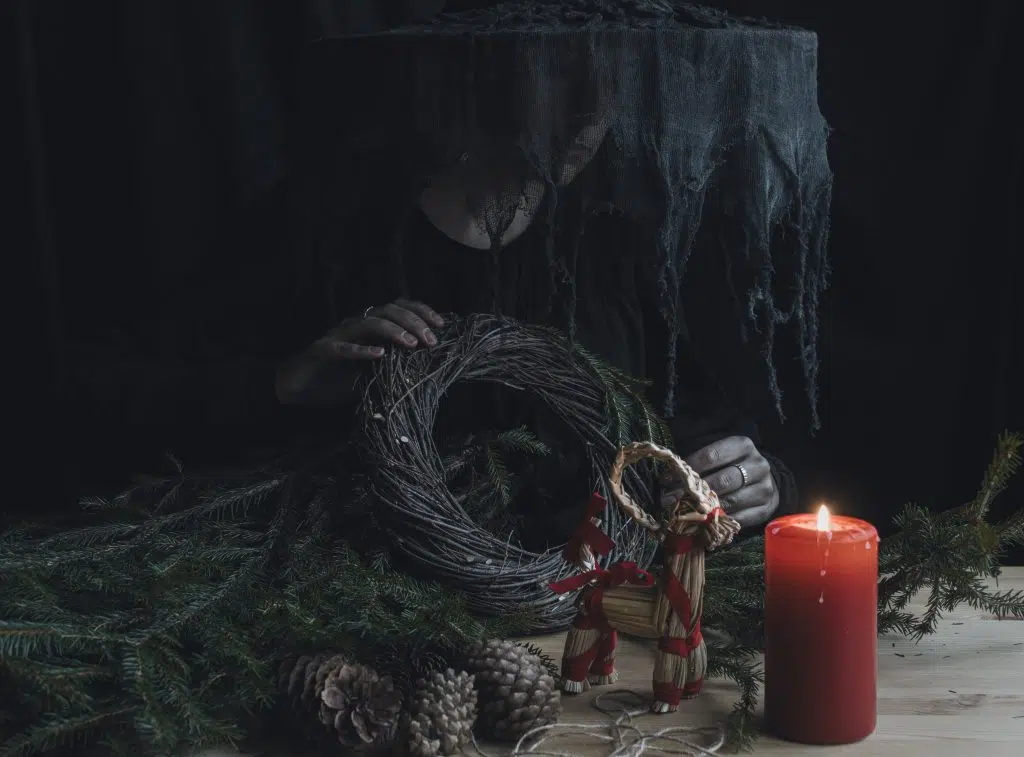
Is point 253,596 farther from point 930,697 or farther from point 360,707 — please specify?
point 930,697

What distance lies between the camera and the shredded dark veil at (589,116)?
2.65ft

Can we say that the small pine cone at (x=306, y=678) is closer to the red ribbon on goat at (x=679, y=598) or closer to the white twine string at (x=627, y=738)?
the white twine string at (x=627, y=738)

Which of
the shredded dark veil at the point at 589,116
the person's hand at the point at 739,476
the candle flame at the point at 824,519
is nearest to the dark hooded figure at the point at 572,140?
the shredded dark veil at the point at 589,116

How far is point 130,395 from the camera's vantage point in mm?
1369

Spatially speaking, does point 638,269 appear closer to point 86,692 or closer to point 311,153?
point 311,153

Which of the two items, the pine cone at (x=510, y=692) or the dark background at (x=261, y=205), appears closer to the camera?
the pine cone at (x=510, y=692)

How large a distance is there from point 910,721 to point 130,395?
3.06ft

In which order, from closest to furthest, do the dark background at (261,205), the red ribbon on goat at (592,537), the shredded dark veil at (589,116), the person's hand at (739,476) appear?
the shredded dark veil at (589,116) → the red ribbon on goat at (592,537) → the person's hand at (739,476) → the dark background at (261,205)

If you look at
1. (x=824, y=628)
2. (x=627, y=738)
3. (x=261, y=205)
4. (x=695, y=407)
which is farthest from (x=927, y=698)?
(x=261, y=205)

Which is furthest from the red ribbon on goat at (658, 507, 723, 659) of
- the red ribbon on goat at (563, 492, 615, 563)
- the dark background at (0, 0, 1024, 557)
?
the dark background at (0, 0, 1024, 557)

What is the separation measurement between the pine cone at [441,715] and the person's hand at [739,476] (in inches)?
17.6

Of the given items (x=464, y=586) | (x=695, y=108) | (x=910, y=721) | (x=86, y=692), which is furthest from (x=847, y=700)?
(x=86, y=692)

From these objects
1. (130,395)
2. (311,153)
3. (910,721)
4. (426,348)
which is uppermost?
(311,153)

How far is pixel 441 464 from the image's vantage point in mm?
1063
